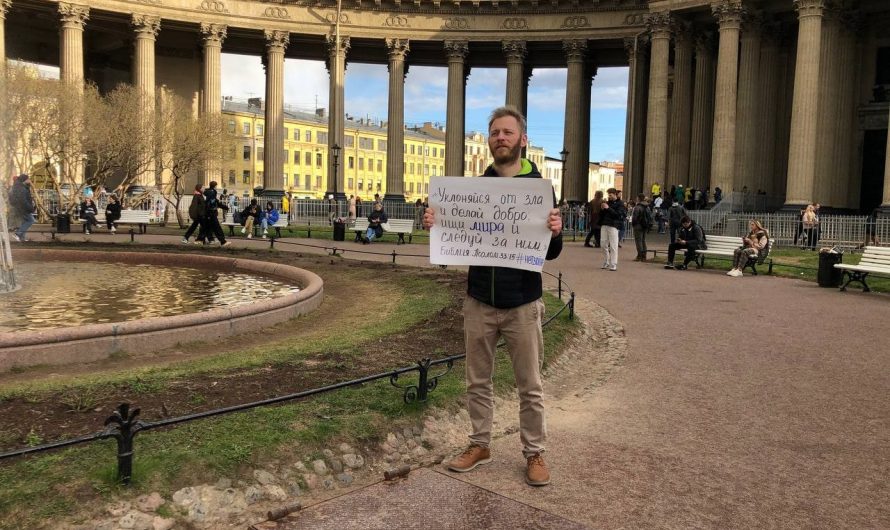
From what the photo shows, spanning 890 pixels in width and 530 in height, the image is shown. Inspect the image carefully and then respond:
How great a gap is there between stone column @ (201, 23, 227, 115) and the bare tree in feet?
6.72

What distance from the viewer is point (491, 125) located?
4.77 m

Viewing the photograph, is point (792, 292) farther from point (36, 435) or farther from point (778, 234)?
point (778, 234)

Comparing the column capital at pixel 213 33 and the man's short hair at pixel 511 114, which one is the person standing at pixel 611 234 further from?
the column capital at pixel 213 33

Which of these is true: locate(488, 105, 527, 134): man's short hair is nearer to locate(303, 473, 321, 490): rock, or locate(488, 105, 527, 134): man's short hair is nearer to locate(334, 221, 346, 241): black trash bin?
locate(303, 473, 321, 490): rock

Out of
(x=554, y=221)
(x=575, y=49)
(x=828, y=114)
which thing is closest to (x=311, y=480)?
(x=554, y=221)

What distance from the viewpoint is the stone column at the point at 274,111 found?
4484 cm

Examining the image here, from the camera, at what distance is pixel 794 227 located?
30234 millimetres

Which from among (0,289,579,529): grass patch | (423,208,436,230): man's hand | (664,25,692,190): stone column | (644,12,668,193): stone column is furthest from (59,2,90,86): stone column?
(423,208,436,230): man's hand

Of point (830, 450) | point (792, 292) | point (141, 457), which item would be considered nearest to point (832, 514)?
point (830, 450)

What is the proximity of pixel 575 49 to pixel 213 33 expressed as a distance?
Result: 22.1m

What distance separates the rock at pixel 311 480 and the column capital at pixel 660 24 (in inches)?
1459

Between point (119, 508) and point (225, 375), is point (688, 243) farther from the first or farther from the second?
point (119, 508)

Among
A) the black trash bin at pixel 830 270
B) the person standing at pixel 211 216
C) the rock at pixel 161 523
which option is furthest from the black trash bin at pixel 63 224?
the rock at pixel 161 523

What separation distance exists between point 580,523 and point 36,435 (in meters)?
3.61
